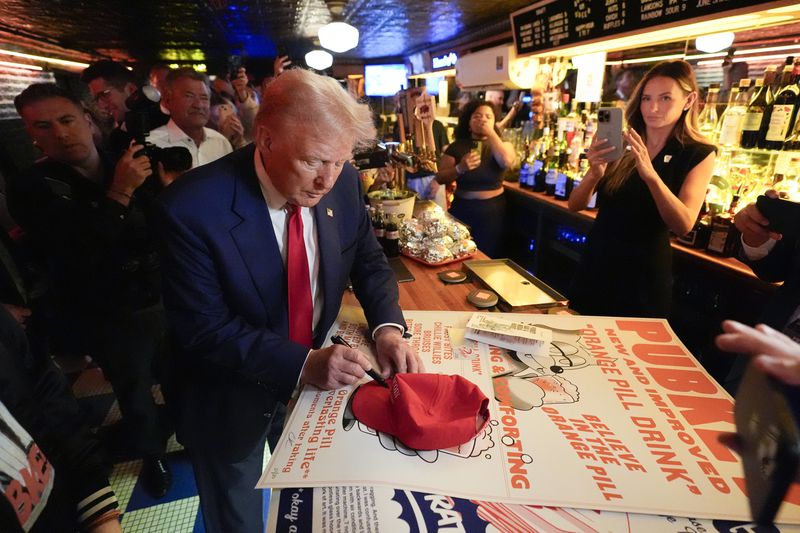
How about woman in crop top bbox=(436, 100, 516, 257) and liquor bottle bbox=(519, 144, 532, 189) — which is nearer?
woman in crop top bbox=(436, 100, 516, 257)

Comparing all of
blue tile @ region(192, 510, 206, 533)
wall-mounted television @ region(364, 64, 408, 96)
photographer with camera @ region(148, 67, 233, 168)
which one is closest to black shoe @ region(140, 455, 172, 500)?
blue tile @ region(192, 510, 206, 533)

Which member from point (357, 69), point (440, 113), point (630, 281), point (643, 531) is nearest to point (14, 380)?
point (643, 531)

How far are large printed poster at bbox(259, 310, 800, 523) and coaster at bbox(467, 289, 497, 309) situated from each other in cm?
32

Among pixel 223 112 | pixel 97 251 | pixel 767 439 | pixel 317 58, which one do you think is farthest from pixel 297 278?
pixel 317 58

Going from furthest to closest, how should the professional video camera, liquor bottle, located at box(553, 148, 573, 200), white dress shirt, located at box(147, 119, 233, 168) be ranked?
liquor bottle, located at box(553, 148, 573, 200), white dress shirt, located at box(147, 119, 233, 168), the professional video camera

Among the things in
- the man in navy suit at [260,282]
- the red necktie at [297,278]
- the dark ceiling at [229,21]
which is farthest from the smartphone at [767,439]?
the dark ceiling at [229,21]

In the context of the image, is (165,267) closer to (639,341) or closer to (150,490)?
(639,341)

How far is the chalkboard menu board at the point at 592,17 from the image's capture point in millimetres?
2205

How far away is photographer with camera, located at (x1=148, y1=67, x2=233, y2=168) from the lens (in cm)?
287

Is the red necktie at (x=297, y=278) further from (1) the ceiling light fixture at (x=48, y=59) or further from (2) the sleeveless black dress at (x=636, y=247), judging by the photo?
(1) the ceiling light fixture at (x=48, y=59)

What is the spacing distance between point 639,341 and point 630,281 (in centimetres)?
100

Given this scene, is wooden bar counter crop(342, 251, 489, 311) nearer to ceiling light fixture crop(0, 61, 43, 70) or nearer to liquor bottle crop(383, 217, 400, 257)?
liquor bottle crop(383, 217, 400, 257)

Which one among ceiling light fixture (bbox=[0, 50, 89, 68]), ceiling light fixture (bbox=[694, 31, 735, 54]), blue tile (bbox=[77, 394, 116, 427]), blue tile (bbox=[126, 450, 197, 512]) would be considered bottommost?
blue tile (bbox=[126, 450, 197, 512])

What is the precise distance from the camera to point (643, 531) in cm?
66
